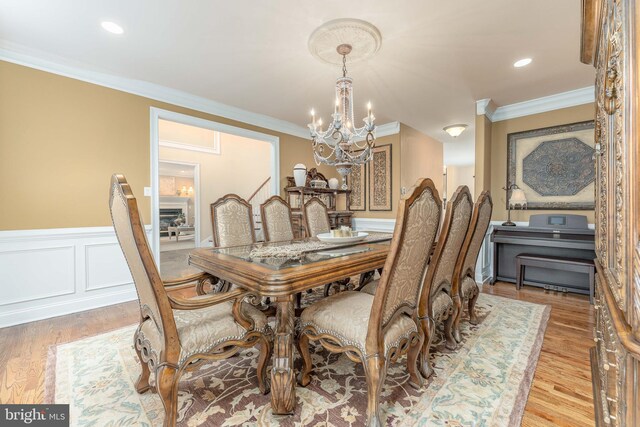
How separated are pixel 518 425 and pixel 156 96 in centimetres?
420

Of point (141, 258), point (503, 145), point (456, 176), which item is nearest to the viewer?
point (141, 258)

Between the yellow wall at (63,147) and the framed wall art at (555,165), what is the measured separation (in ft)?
15.6

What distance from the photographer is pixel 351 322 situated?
51.8 inches

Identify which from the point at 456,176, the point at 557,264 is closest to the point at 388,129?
the point at 557,264

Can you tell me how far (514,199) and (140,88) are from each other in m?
4.79

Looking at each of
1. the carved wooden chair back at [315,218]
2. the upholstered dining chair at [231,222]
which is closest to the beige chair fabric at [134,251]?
the upholstered dining chair at [231,222]

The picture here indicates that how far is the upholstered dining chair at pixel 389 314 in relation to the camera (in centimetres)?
118

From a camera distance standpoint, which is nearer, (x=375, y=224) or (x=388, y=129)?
(x=388, y=129)

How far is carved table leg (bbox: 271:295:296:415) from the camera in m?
1.30

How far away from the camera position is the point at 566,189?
136 inches

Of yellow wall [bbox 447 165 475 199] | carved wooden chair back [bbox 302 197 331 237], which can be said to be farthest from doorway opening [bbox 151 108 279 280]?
yellow wall [bbox 447 165 475 199]

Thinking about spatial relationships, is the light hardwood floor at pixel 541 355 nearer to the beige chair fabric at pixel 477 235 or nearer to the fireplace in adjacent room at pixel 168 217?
the beige chair fabric at pixel 477 235

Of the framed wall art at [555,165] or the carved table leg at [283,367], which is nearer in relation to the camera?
the carved table leg at [283,367]

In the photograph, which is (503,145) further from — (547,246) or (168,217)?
(168,217)
